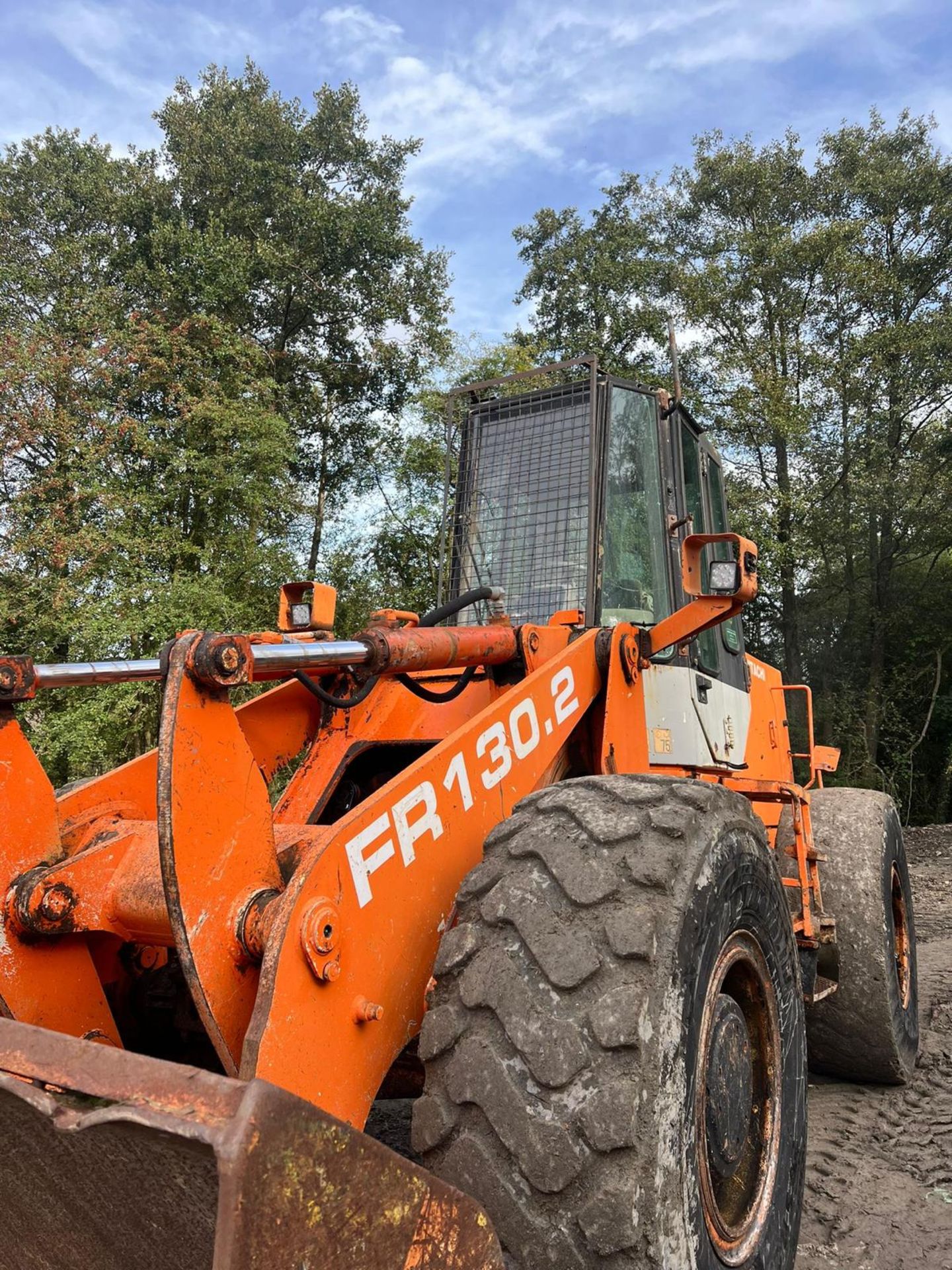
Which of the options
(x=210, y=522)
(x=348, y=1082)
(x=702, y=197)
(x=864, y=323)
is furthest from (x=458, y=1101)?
(x=702, y=197)

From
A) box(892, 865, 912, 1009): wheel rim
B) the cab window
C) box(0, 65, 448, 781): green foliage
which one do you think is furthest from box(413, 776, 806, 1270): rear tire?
box(0, 65, 448, 781): green foliage

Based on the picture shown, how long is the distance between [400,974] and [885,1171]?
2.68m

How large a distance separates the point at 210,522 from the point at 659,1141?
1399 cm

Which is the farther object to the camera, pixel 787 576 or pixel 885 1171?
pixel 787 576

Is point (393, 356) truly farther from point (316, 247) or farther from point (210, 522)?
point (210, 522)

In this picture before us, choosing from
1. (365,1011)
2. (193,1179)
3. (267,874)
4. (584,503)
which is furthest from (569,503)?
(193,1179)

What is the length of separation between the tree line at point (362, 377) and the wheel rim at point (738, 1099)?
34.9 ft

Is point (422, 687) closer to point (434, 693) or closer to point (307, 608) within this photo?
point (434, 693)

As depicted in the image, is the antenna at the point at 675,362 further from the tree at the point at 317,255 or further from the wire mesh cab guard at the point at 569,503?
the tree at the point at 317,255

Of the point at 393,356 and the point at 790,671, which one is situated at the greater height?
the point at 393,356

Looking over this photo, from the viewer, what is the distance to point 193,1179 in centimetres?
151

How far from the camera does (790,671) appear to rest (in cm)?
2245

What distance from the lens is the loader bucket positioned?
1.33 meters

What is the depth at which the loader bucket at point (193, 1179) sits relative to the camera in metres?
1.33
